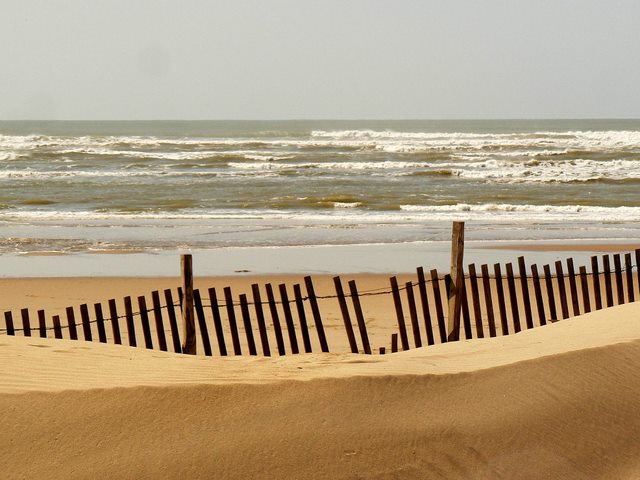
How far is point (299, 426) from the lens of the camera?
4.77 metres

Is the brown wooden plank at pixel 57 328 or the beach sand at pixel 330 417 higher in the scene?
the brown wooden plank at pixel 57 328

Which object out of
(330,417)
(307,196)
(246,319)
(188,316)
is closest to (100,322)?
(188,316)

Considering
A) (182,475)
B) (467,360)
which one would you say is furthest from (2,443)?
(467,360)

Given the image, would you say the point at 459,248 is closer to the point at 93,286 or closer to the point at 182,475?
the point at 182,475

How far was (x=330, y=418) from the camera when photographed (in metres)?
4.84

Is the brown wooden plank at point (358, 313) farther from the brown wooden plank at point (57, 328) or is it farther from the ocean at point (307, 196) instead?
the ocean at point (307, 196)

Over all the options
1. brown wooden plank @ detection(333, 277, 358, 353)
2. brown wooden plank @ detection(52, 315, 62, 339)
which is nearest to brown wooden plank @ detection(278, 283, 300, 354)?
brown wooden plank @ detection(333, 277, 358, 353)

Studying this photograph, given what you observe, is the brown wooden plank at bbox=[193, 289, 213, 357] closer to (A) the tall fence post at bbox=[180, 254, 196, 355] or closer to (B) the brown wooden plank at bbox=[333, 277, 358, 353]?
(A) the tall fence post at bbox=[180, 254, 196, 355]

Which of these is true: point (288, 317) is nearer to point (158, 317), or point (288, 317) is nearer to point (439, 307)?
point (158, 317)

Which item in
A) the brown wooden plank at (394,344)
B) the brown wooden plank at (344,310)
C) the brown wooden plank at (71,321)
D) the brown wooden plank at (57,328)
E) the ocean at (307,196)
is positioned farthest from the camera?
the ocean at (307,196)

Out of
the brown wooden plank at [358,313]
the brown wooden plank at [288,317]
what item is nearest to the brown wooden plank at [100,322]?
the brown wooden plank at [288,317]

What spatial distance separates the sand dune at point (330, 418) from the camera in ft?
15.0

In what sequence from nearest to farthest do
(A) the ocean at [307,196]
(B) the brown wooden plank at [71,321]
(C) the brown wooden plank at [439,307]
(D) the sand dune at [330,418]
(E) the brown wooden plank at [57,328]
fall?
(D) the sand dune at [330,418] < (B) the brown wooden plank at [71,321] < (E) the brown wooden plank at [57,328] < (C) the brown wooden plank at [439,307] < (A) the ocean at [307,196]

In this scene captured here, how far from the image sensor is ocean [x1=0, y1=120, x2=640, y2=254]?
18656 mm
